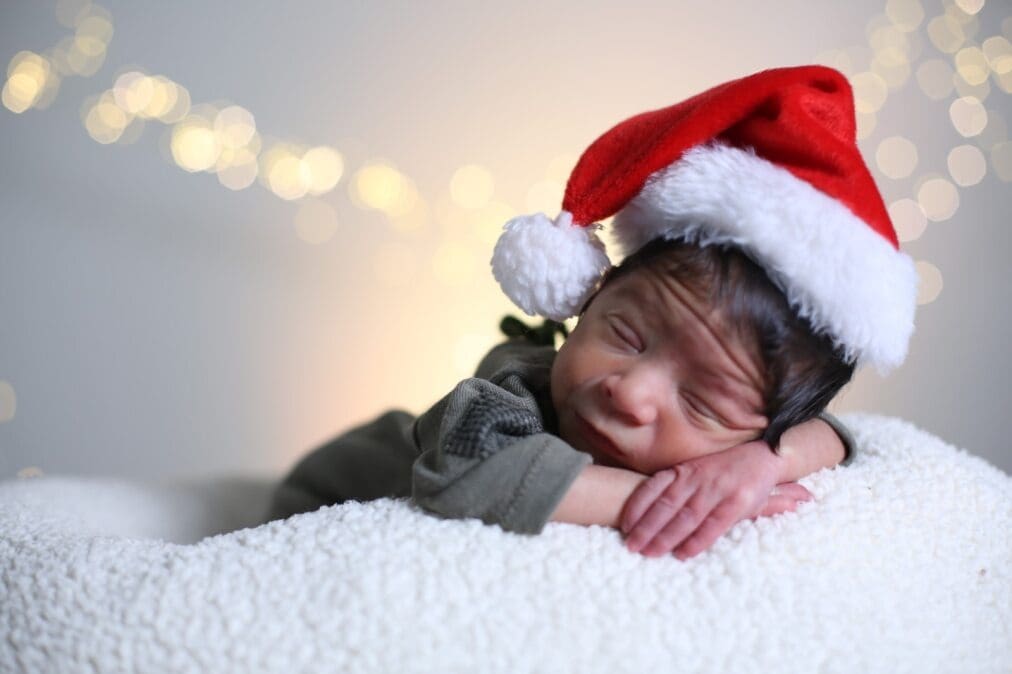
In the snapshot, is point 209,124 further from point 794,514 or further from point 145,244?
point 794,514

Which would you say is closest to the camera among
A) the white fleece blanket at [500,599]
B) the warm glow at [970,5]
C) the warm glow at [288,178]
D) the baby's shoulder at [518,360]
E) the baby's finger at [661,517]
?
the white fleece blanket at [500,599]

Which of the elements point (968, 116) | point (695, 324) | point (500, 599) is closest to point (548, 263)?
point (695, 324)

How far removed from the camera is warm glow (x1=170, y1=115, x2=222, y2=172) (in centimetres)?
180

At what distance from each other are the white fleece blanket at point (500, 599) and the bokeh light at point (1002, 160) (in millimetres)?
1157

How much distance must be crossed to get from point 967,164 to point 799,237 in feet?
3.75

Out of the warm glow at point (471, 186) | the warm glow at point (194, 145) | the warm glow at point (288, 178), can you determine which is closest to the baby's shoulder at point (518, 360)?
the warm glow at point (471, 186)

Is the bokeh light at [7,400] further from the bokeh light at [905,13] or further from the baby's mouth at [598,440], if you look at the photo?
the bokeh light at [905,13]

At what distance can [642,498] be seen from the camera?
2.58ft

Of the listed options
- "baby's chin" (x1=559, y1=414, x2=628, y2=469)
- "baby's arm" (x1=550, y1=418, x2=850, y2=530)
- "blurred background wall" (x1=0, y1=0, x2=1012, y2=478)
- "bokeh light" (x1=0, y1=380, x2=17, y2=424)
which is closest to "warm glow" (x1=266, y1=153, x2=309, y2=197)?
"blurred background wall" (x1=0, y1=0, x2=1012, y2=478)

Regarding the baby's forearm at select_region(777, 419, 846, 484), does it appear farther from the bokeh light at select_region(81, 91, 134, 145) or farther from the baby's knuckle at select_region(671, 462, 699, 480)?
the bokeh light at select_region(81, 91, 134, 145)

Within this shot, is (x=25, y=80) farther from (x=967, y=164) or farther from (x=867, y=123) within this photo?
(x=967, y=164)

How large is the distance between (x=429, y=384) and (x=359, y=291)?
257mm

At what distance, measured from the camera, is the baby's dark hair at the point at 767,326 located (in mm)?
853

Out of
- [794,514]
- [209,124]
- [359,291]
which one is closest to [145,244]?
[209,124]
